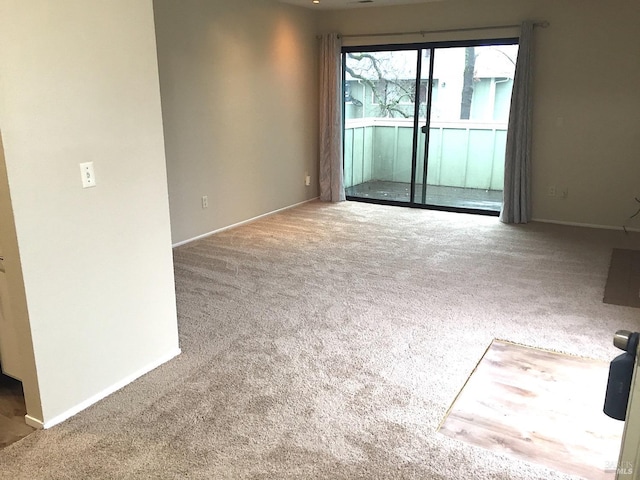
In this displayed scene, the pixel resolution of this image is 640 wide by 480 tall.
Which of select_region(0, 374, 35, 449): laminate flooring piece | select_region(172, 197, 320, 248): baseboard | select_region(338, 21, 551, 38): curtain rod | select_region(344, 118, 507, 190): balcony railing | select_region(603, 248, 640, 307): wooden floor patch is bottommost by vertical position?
select_region(0, 374, 35, 449): laminate flooring piece

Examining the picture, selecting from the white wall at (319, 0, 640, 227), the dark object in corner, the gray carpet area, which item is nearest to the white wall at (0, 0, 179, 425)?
the gray carpet area

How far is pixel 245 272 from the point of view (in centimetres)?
412

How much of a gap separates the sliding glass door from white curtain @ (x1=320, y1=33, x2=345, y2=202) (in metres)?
0.26

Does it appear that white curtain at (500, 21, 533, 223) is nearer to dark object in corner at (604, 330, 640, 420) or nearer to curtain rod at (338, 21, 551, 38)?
curtain rod at (338, 21, 551, 38)

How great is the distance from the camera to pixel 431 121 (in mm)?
6312

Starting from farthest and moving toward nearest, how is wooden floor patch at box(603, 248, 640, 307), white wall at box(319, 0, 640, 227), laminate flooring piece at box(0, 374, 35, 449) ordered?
white wall at box(319, 0, 640, 227) → wooden floor patch at box(603, 248, 640, 307) → laminate flooring piece at box(0, 374, 35, 449)

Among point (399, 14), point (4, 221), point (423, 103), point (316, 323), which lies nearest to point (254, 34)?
point (399, 14)

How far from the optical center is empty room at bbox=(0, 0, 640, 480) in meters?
2.02

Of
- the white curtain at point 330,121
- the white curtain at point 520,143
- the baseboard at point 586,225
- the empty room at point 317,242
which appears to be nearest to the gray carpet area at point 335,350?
the empty room at point 317,242

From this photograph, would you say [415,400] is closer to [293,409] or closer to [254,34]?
[293,409]

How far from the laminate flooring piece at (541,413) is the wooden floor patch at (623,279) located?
1.09 meters

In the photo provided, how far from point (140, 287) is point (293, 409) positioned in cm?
95

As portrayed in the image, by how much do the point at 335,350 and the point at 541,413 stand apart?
1.07 meters

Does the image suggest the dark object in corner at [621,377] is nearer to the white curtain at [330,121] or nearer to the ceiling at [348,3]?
the ceiling at [348,3]
